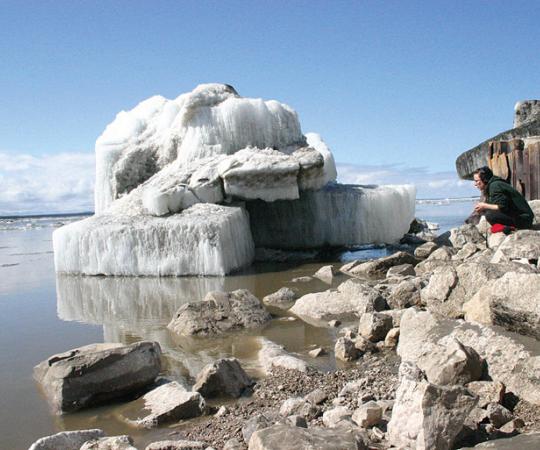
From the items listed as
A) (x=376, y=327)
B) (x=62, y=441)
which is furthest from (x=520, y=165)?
(x=62, y=441)

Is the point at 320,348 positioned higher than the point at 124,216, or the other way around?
the point at 124,216

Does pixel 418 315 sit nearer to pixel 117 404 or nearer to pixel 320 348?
pixel 320 348

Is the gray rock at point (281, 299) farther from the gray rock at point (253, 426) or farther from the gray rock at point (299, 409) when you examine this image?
the gray rock at point (253, 426)

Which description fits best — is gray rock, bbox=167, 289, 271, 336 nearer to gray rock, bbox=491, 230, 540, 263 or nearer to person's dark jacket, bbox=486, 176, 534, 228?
gray rock, bbox=491, 230, 540, 263

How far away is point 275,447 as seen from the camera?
3.24 m

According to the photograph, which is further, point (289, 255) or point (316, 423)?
point (289, 255)

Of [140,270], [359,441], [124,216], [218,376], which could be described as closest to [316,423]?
[359,441]

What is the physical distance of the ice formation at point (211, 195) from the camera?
44.5 feet

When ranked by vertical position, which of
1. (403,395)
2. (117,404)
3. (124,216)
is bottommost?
(117,404)

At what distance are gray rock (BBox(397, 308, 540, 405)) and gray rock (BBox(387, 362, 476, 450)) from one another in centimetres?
89

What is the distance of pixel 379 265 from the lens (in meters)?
12.0

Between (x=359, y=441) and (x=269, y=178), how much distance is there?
37.4 feet

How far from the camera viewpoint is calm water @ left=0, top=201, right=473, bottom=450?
498 cm

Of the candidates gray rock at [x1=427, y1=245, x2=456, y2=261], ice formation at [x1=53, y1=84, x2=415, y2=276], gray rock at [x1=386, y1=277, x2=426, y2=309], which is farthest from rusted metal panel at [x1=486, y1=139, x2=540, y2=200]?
ice formation at [x1=53, y1=84, x2=415, y2=276]
